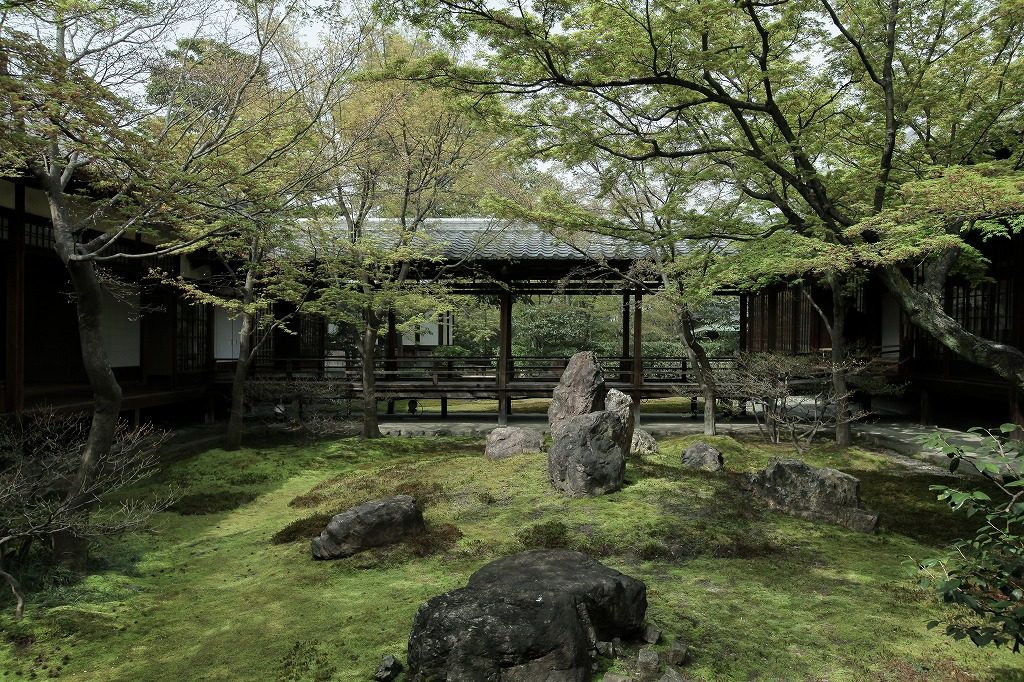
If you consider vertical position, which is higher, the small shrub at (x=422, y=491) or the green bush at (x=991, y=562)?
the green bush at (x=991, y=562)

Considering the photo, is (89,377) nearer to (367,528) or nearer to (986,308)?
(367,528)

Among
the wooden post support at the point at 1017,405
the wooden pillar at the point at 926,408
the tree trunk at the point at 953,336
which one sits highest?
the tree trunk at the point at 953,336

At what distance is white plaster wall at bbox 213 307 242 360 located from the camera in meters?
18.1

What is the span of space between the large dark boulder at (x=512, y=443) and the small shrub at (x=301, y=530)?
3.95 m

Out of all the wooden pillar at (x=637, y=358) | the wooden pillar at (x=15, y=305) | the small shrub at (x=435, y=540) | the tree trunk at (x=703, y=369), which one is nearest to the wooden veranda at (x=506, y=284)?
the wooden pillar at (x=637, y=358)

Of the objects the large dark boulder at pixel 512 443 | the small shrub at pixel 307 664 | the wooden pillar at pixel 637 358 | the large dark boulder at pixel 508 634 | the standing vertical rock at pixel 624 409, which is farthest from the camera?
the wooden pillar at pixel 637 358

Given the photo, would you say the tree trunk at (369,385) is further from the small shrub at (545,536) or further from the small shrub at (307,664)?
the small shrub at (307,664)

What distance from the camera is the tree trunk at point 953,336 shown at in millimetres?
5691

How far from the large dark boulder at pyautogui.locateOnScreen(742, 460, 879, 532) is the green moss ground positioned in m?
0.28

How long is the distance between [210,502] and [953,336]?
33.1 ft

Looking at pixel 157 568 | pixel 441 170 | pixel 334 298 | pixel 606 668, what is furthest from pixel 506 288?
pixel 606 668

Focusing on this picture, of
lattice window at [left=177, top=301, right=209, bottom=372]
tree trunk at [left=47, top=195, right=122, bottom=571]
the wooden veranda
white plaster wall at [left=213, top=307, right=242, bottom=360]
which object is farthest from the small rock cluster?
white plaster wall at [left=213, top=307, right=242, bottom=360]

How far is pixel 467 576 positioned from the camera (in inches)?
252

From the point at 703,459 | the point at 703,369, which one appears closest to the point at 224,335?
the point at 703,369
